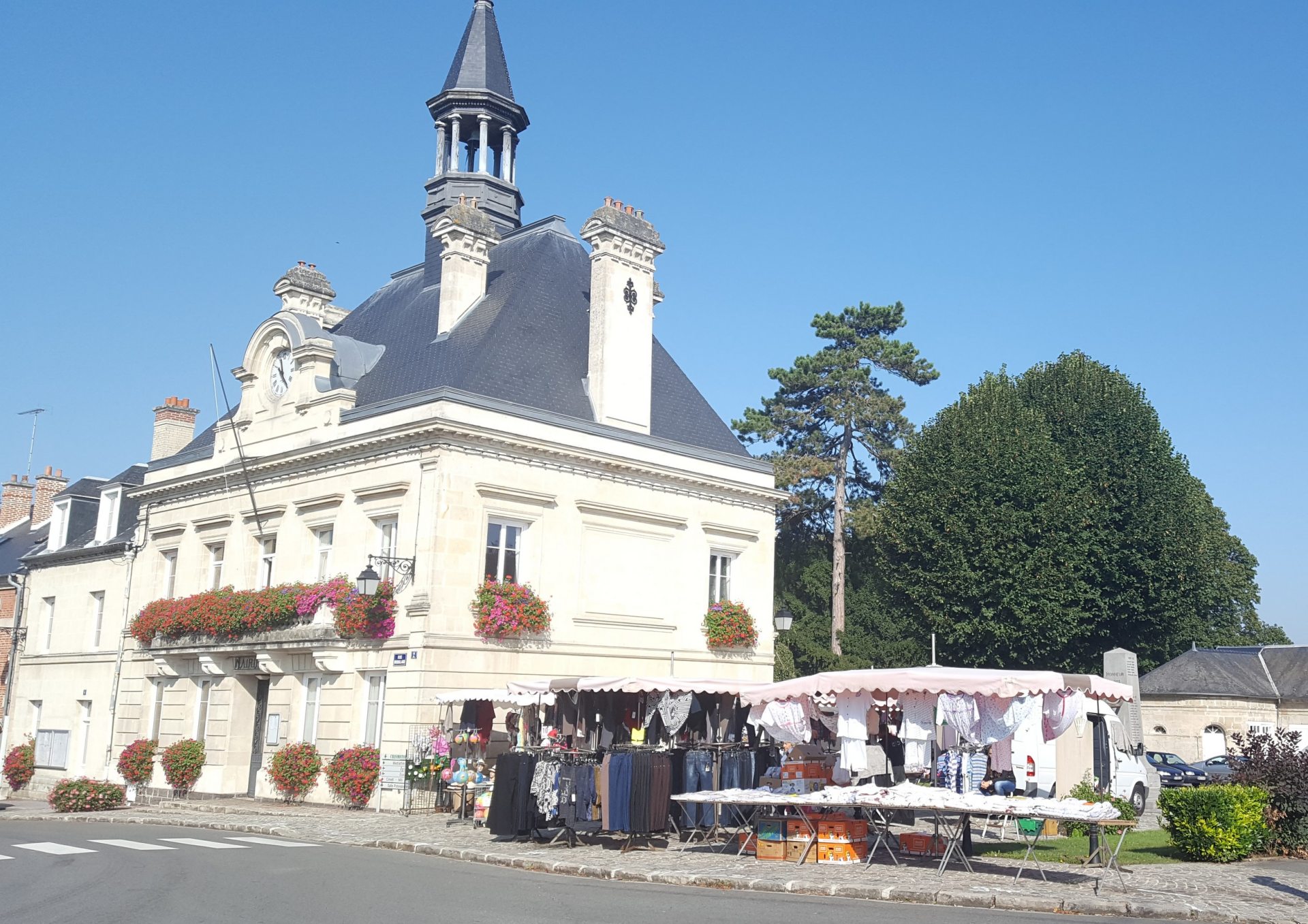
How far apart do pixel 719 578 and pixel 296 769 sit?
11156 millimetres

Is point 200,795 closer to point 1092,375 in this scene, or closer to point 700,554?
point 700,554

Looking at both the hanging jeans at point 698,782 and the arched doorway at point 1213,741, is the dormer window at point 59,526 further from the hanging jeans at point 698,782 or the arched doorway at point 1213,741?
the arched doorway at point 1213,741

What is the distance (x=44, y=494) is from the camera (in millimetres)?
48812

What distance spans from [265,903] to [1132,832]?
610 inches

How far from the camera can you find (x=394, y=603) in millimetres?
25234

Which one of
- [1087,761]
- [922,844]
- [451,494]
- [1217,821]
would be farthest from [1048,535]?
[922,844]

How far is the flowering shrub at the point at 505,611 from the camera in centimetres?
2498

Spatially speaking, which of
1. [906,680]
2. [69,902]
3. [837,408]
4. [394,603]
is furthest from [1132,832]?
[837,408]

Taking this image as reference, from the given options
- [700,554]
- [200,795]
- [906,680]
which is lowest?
[200,795]

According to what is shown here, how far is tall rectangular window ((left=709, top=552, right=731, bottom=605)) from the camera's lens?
30562 mm

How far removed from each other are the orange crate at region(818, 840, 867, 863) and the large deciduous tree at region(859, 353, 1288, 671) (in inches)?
889

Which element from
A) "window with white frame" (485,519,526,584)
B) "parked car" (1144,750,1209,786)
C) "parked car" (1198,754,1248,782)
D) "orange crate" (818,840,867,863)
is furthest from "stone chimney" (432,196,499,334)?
"parked car" (1198,754,1248,782)

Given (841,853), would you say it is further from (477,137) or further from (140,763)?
(477,137)

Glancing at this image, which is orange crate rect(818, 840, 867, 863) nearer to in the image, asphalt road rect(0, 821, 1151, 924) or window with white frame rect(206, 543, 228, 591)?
asphalt road rect(0, 821, 1151, 924)
